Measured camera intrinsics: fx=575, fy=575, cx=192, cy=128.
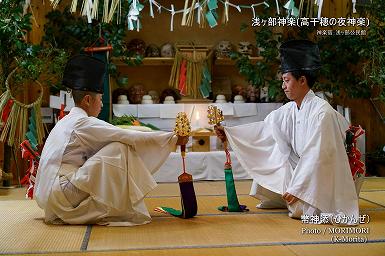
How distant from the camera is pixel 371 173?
6.77 m

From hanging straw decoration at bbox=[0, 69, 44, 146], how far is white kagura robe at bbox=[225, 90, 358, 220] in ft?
9.02

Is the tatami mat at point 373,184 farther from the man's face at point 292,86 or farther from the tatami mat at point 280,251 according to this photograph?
the tatami mat at point 280,251

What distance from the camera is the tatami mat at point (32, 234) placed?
2900 millimetres

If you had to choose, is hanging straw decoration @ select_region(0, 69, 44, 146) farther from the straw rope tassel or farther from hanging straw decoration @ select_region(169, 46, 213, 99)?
hanging straw decoration @ select_region(169, 46, 213, 99)

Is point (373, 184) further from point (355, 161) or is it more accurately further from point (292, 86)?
point (292, 86)

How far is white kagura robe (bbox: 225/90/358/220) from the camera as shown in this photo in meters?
3.58

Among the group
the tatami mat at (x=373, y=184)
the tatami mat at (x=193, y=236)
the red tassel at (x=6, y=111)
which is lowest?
the tatami mat at (x=373, y=184)

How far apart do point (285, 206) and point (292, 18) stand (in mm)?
3045

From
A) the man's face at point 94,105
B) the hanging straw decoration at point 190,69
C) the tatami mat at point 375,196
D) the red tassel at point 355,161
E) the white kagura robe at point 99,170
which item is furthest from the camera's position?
the hanging straw decoration at point 190,69

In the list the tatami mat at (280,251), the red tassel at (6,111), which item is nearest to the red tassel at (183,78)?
the red tassel at (6,111)

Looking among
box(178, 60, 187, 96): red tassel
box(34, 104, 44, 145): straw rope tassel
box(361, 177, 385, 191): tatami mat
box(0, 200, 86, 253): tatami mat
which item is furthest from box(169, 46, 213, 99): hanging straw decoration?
box(0, 200, 86, 253): tatami mat

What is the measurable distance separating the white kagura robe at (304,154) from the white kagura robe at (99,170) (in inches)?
27.9

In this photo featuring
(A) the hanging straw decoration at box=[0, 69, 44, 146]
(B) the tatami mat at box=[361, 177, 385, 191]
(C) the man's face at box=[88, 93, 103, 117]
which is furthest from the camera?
(A) the hanging straw decoration at box=[0, 69, 44, 146]

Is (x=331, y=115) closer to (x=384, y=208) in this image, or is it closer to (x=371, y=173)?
(x=384, y=208)
